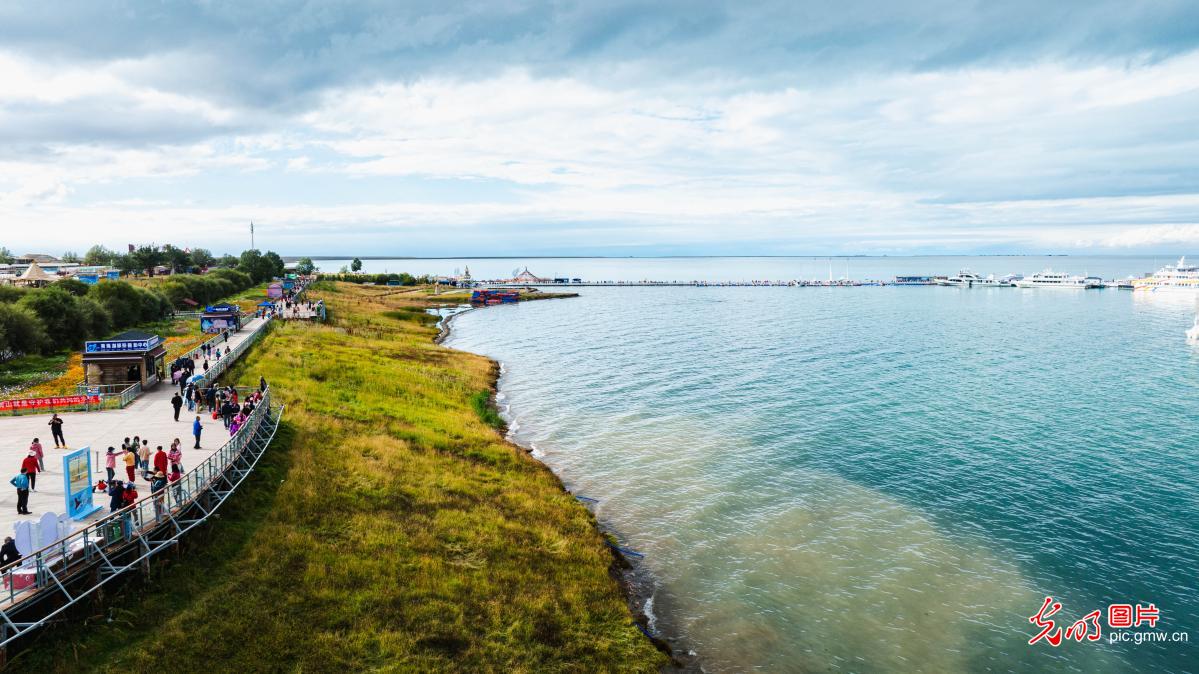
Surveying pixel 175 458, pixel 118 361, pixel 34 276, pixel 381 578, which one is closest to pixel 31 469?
pixel 175 458

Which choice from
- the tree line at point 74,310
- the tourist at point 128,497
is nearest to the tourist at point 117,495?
the tourist at point 128,497

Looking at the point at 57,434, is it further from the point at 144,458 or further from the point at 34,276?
the point at 34,276

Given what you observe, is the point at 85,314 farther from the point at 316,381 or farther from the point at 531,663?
the point at 531,663

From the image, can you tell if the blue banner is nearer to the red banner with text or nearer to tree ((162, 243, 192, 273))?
the red banner with text

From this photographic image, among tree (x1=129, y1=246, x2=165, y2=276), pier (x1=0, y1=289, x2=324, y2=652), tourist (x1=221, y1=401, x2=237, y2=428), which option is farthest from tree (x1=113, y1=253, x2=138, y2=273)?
tourist (x1=221, y1=401, x2=237, y2=428)

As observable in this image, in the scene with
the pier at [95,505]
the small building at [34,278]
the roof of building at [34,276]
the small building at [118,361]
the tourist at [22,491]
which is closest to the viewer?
the pier at [95,505]

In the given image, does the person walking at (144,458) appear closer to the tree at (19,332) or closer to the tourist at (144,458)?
the tourist at (144,458)
